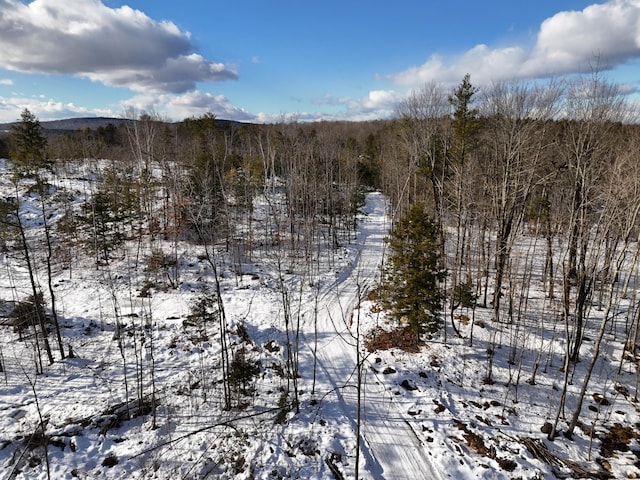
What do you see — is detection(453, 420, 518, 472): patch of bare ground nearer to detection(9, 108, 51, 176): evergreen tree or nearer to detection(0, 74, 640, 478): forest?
detection(0, 74, 640, 478): forest

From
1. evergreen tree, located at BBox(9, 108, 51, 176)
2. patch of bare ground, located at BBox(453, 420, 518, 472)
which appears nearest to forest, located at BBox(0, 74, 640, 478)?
patch of bare ground, located at BBox(453, 420, 518, 472)

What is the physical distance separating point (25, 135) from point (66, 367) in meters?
37.5

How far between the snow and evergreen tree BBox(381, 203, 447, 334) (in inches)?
72.4

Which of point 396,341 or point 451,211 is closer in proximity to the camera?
point 396,341

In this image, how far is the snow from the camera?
30.4 ft

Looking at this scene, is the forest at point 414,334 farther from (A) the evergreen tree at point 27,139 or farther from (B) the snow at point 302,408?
(A) the evergreen tree at point 27,139

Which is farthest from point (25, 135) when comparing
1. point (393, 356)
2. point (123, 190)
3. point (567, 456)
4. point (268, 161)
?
point (567, 456)

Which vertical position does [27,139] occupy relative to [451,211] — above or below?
above

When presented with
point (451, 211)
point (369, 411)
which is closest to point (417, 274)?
point (369, 411)

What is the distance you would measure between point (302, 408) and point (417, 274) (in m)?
6.56

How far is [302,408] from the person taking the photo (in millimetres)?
11461

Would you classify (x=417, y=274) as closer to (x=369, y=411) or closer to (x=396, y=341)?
(x=396, y=341)

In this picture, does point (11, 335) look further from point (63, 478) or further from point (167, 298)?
point (63, 478)

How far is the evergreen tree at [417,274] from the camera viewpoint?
1332 cm
